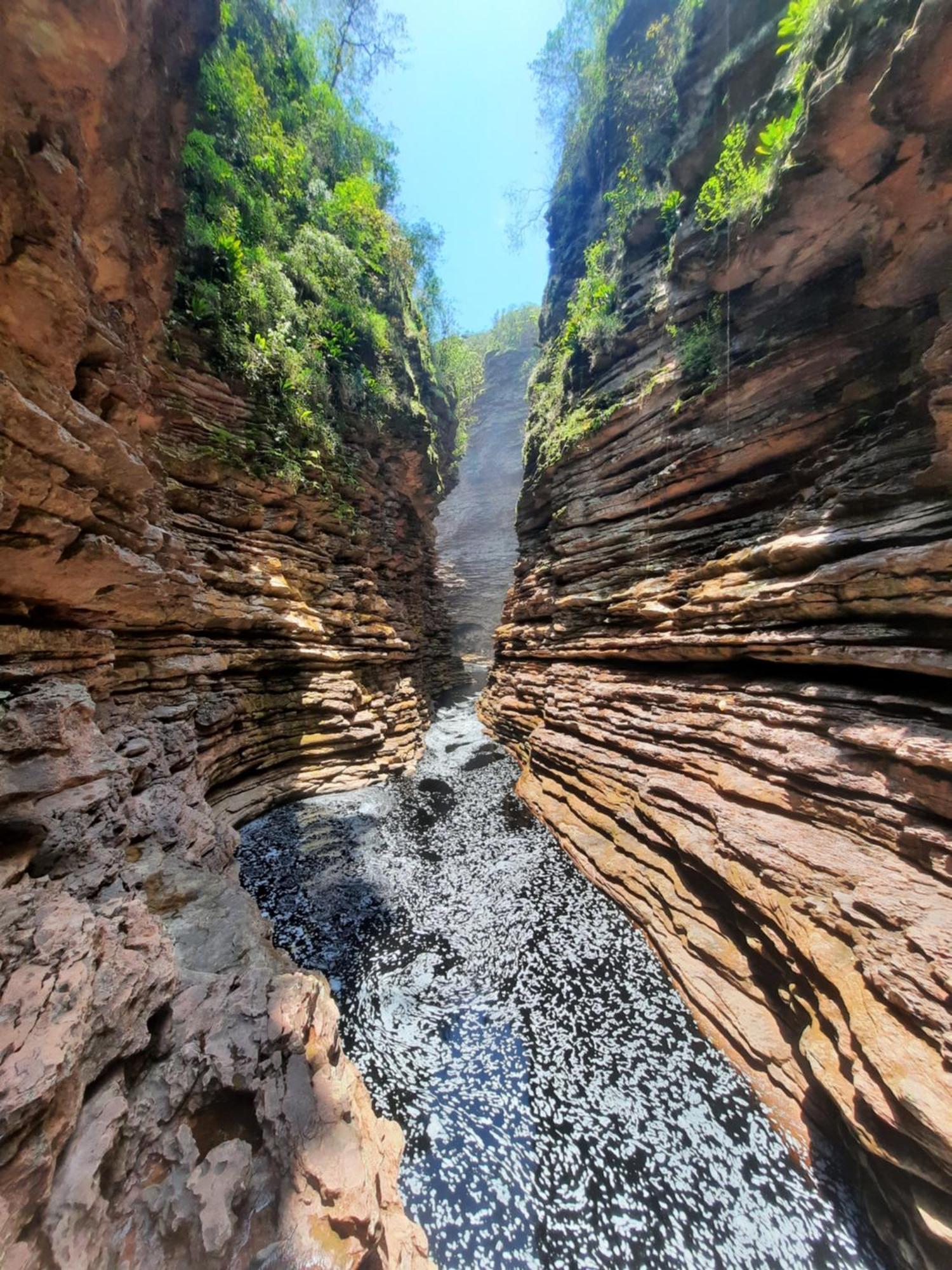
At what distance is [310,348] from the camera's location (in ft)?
29.4

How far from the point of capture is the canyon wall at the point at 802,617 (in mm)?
3146

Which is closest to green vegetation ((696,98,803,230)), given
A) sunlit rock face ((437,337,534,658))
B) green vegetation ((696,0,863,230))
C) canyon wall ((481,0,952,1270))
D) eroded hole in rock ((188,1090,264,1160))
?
green vegetation ((696,0,863,230))

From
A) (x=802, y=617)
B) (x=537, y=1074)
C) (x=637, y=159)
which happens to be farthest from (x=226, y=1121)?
(x=637, y=159)

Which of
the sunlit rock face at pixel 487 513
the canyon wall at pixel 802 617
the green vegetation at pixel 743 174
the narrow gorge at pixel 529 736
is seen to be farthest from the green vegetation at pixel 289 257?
the sunlit rock face at pixel 487 513

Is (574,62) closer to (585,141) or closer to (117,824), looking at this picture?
(585,141)

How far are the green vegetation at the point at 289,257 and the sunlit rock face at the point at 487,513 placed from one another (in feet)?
51.4

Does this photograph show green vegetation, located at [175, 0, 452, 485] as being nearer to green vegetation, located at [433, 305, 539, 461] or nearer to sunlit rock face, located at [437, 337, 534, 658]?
green vegetation, located at [433, 305, 539, 461]

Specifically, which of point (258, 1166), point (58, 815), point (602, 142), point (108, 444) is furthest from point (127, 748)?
point (602, 142)

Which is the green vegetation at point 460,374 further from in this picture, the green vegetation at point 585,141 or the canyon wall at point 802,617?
the canyon wall at point 802,617

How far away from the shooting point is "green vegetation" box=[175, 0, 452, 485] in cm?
740

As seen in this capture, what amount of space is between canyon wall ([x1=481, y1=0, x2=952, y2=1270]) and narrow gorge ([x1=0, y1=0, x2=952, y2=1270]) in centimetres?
4

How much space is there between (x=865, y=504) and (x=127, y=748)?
797 cm

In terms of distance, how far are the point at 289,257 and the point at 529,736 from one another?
11253 mm

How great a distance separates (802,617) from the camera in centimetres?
476
